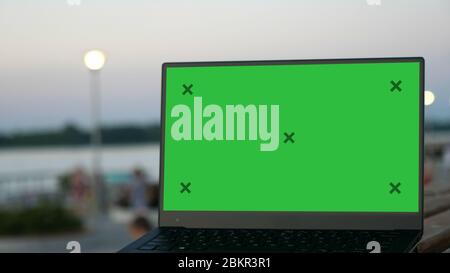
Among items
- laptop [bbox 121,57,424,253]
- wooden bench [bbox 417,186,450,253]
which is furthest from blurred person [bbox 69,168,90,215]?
laptop [bbox 121,57,424,253]

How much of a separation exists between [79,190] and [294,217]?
25.2 ft

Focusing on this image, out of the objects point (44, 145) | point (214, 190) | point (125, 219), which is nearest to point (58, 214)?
point (125, 219)

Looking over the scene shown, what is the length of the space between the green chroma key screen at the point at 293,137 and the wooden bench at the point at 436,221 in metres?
0.06

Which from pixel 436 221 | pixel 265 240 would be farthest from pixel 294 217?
pixel 436 221

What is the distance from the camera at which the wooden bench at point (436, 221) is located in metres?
1.07

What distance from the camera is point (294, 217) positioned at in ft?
3.82

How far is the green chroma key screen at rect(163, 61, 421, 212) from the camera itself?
113 cm

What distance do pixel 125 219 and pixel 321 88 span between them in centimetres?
671

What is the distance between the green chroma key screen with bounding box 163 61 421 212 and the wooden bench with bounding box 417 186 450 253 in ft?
0.21

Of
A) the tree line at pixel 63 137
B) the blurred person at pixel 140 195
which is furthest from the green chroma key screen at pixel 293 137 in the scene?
the blurred person at pixel 140 195
